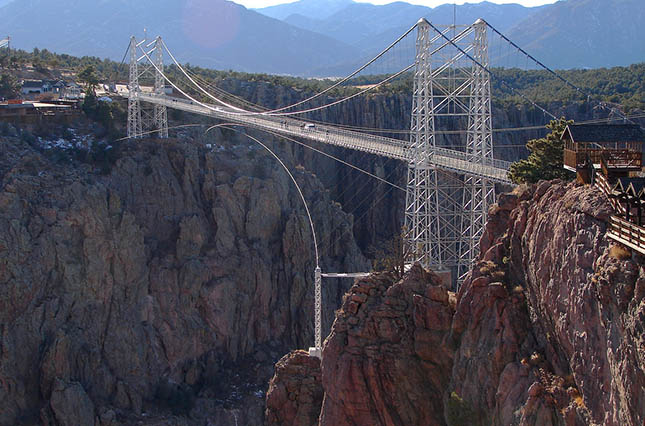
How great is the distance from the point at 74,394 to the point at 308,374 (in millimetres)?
15895

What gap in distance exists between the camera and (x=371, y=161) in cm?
6994

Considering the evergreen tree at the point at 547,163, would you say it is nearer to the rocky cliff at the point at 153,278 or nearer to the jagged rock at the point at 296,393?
the jagged rock at the point at 296,393

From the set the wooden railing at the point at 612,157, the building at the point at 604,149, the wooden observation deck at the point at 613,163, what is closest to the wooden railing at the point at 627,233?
the wooden observation deck at the point at 613,163

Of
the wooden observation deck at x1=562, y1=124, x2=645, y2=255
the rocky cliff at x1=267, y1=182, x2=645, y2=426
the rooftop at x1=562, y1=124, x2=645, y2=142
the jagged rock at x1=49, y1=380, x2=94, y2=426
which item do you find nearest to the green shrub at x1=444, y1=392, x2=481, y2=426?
the rocky cliff at x1=267, y1=182, x2=645, y2=426

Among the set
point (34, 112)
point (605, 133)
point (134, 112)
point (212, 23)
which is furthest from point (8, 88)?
point (212, 23)

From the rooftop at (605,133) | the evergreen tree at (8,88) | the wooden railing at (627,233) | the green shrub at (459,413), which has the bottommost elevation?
the green shrub at (459,413)

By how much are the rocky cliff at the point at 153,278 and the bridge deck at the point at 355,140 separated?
8.26 ft

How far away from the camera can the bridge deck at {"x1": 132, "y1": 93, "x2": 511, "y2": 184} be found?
3484 centimetres

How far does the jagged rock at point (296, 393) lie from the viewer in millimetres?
28266

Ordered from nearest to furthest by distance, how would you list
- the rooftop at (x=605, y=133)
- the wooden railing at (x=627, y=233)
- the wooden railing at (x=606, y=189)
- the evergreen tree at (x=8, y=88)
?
1. the wooden railing at (x=627, y=233)
2. the wooden railing at (x=606, y=189)
3. the rooftop at (x=605, y=133)
4. the evergreen tree at (x=8, y=88)

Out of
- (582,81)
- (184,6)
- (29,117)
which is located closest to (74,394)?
(29,117)

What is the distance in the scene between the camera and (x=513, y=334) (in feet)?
59.7

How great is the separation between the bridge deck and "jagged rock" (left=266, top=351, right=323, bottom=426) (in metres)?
9.78

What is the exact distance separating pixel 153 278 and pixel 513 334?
3341 centimetres
